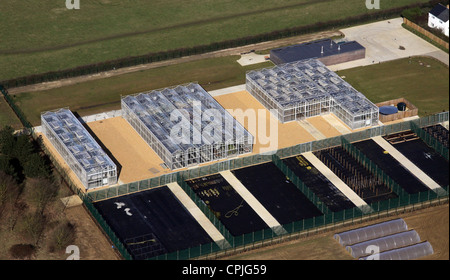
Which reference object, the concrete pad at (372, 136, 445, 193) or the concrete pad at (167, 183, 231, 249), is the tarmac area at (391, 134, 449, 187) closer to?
the concrete pad at (372, 136, 445, 193)

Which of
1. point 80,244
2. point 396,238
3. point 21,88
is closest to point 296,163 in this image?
point 396,238

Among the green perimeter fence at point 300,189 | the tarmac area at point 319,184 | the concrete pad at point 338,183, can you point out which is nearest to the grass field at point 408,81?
the green perimeter fence at point 300,189

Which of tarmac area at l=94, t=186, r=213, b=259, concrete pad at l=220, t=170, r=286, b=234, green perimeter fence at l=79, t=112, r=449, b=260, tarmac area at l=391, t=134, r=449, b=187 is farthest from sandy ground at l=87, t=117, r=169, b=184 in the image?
tarmac area at l=391, t=134, r=449, b=187

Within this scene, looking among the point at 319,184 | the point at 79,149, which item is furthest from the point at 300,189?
the point at 79,149

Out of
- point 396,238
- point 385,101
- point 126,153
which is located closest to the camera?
point 396,238

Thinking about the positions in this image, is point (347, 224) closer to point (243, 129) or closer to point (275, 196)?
point (275, 196)

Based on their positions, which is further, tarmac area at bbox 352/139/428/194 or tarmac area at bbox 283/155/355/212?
tarmac area at bbox 352/139/428/194
